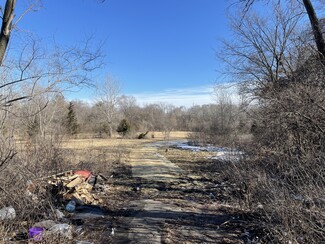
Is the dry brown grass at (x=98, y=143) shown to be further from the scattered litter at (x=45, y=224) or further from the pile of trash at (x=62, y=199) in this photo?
the scattered litter at (x=45, y=224)

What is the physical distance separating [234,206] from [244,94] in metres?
10.8

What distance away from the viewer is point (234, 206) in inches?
272

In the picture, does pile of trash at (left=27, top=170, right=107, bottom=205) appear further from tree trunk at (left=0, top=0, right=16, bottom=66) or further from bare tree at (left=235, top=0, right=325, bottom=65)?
bare tree at (left=235, top=0, right=325, bottom=65)

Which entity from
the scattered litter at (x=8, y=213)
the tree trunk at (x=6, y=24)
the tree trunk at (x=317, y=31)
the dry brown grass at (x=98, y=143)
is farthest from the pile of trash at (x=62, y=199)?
the tree trunk at (x=317, y=31)

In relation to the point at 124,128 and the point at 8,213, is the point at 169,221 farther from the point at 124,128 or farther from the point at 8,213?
the point at 124,128

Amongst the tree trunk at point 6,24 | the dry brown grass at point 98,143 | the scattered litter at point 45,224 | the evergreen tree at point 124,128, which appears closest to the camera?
the tree trunk at point 6,24

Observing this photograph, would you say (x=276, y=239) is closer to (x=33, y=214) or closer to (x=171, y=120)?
(x=33, y=214)

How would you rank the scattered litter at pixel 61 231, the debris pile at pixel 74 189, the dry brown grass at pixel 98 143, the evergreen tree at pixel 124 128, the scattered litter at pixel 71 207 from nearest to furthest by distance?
the scattered litter at pixel 61 231
the scattered litter at pixel 71 207
the debris pile at pixel 74 189
the dry brown grass at pixel 98 143
the evergreen tree at pixel 124 128

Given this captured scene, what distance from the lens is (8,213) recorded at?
200 inches

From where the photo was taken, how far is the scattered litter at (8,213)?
497 cm

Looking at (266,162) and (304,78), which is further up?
(304,78)

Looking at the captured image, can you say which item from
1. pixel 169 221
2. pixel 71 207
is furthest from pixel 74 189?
pixel 169 221

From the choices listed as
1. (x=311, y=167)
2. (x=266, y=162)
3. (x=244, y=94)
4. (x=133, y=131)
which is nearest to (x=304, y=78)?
(x=266, y=162)

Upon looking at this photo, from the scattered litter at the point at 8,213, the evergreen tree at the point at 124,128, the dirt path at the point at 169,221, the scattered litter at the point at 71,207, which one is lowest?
the dirt path at the point at 169,221
